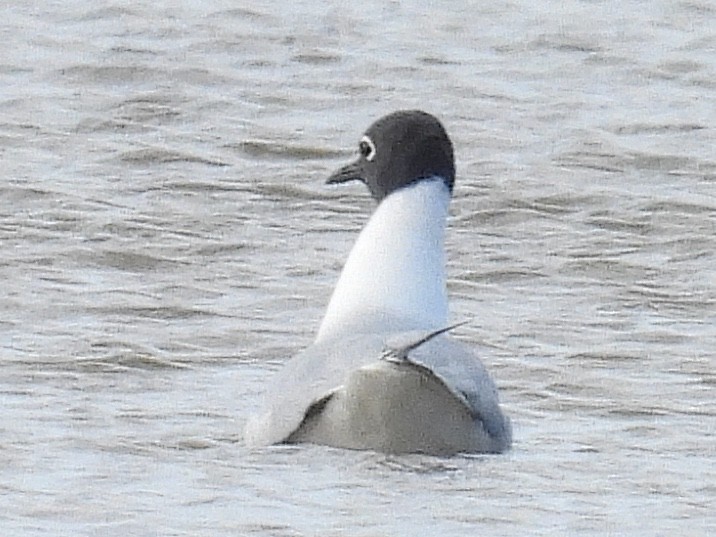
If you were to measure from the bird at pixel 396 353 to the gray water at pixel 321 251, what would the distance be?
87mm

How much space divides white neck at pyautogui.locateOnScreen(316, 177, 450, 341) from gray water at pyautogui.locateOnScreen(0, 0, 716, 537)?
1.62 feet

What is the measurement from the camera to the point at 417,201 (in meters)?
9.02

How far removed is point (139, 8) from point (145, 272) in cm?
541

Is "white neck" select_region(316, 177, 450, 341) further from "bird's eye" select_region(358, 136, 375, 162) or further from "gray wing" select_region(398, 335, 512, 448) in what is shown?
"bird's eye" select_region(358, 136, 375, 162)

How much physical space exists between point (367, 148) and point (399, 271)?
0.82m

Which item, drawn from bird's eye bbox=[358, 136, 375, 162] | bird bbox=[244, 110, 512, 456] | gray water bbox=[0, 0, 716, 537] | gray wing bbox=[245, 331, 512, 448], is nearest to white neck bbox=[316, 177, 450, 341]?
bird bbox=[244, 110, 512, 456]

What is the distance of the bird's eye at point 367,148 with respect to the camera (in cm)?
934

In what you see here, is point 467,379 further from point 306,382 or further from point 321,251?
point 321,251

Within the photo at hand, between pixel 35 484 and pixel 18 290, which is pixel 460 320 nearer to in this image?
pixel 18 290

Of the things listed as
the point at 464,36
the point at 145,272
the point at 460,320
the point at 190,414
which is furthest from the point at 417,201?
the point at 464,36

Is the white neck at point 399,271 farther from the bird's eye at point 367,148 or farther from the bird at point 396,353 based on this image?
the bird's eye at point 367,148

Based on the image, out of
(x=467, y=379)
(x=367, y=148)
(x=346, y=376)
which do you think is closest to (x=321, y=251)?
(x=367, y=148)

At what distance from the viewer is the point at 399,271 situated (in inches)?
343

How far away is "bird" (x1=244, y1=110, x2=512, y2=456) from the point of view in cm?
786
